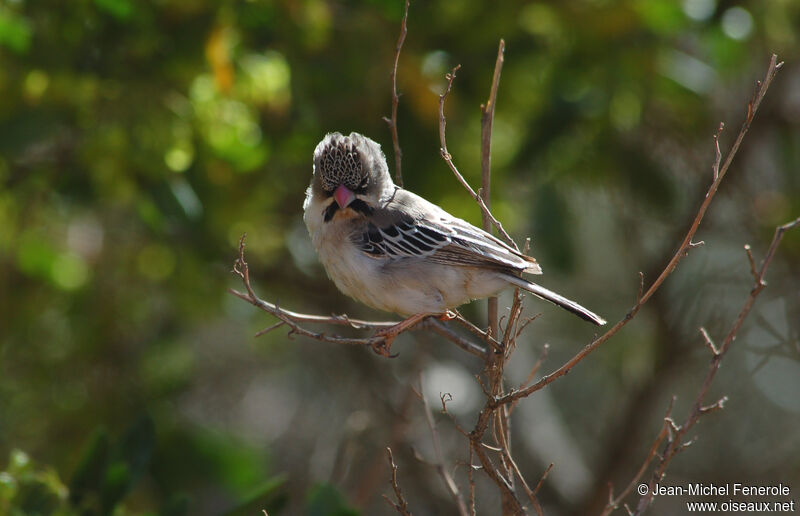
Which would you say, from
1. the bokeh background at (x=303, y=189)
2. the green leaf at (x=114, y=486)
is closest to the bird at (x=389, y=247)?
the bokeh background at (x=303, y=189)

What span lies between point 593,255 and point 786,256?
136 inches

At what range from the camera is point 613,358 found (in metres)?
6.71

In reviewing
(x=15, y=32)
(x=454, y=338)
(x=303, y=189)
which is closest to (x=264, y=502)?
(x=454, y=338)

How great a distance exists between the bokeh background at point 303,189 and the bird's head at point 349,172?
3.27 ft

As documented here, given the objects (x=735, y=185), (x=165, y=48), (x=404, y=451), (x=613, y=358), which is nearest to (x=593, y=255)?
(x=613, y=358)

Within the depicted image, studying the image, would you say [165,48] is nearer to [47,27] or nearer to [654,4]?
[47,27]

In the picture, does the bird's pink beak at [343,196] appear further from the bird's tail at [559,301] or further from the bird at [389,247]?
the bird's tail at [559,301]

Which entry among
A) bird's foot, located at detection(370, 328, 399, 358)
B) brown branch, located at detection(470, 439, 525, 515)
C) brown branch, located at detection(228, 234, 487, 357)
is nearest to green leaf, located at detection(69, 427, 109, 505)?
brown branch, located at detection(228, 234, 487, 357)

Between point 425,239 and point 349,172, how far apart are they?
463 mm

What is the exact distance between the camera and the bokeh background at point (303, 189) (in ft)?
13.9

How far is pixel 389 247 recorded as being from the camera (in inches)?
139

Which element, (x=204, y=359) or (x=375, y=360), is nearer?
(x=375, y=360)

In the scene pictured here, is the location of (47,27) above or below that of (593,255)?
above

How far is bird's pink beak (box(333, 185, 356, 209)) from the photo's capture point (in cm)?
343
